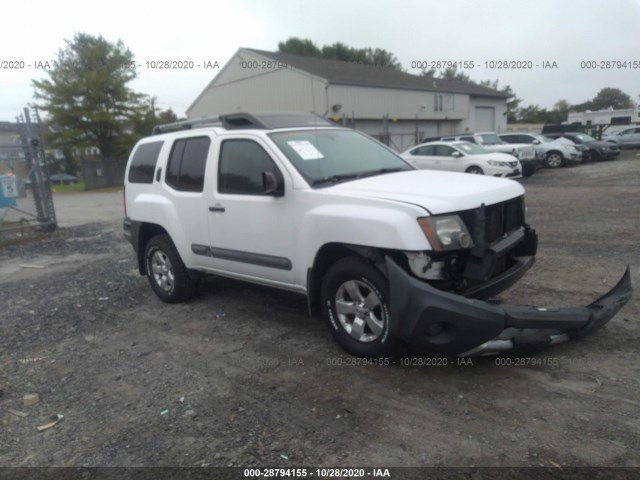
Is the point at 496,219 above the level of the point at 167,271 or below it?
above

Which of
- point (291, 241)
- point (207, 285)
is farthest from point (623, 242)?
point (207, 285)

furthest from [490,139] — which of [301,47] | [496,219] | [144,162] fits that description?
[301,47]

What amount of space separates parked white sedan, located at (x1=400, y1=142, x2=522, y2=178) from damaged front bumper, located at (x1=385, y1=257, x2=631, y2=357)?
12.5 metres

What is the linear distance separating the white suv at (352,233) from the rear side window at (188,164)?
18mm

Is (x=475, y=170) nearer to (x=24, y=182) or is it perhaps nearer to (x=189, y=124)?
(x=189, y=124)

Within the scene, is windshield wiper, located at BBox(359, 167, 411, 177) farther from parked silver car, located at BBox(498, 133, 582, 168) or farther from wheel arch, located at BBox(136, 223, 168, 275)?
parked silver car, located at BBox(498, 133, 582, 168)

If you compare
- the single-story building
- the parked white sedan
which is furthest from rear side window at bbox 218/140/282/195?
the single-story building

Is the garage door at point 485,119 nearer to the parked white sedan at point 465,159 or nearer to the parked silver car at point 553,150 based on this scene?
the parked silver car at point 553,150

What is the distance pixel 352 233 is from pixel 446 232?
69 cm

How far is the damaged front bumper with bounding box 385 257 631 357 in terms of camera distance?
10.7 feet

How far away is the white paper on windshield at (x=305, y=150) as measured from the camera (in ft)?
14.7

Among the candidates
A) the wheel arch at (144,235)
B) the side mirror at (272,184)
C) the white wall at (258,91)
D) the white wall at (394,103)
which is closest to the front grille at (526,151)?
the white wall at (258,91)

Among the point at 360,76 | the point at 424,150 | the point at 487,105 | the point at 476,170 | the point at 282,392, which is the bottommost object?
the point at 282,392

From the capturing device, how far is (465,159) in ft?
53.4
